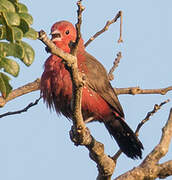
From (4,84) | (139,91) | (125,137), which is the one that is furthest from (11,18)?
(125,137)

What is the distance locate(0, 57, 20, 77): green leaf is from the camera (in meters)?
2.54

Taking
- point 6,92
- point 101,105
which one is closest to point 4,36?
point 6,92

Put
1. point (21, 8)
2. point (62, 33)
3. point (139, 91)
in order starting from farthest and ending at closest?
point (62, 33) → point (139, 91) → point (21, 8)

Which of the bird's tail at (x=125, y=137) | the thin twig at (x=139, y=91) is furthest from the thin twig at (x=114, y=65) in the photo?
the bird's tail at (x=125, y=137)

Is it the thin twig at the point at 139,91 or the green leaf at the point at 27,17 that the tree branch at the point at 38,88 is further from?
the green leaf at the point at 27,17

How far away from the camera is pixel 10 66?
8.41 ft

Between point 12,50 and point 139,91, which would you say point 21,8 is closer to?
point 12,50

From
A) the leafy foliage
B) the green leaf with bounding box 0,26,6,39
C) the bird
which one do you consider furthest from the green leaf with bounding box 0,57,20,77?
the bird

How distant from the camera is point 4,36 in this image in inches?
98.7

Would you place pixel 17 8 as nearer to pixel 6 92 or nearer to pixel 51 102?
pixel 6 92

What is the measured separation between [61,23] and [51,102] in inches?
51.8

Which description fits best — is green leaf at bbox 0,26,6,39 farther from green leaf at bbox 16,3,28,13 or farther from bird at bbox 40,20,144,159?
bird at bbox 40,20,144,159

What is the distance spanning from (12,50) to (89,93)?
10.6 feet

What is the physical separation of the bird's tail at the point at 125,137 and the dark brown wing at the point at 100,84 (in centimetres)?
18
